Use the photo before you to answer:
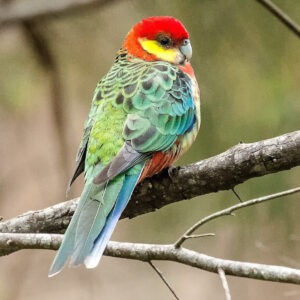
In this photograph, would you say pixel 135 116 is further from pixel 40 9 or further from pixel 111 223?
pixel 40 9

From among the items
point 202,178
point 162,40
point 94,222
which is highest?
point 162,40

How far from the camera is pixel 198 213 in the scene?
5125mm

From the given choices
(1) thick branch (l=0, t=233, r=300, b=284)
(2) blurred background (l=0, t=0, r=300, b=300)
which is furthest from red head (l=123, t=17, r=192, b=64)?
(1) thick branch (l=0, t=233, r=300, b=284)

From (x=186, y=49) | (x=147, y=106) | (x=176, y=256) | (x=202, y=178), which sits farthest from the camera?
(x=186, y=49)

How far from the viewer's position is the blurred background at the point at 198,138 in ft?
15.9

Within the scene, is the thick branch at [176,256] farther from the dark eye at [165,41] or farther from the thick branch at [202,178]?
the dark eye at [165,41]

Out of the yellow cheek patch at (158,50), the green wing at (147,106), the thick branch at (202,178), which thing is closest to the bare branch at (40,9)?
the yellow cheek patch at (158,50)

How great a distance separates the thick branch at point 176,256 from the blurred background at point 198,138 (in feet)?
5.94

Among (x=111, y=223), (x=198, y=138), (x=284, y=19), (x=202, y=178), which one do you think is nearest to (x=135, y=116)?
(x=202, y=178)

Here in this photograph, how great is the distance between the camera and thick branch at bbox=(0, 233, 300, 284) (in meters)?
2.34

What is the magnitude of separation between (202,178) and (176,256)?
99 centimetres

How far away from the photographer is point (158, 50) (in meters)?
4.67

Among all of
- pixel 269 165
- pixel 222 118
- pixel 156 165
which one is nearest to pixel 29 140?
pixel 222 118

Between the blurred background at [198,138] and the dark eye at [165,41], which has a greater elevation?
the dark eye at [165,41]
